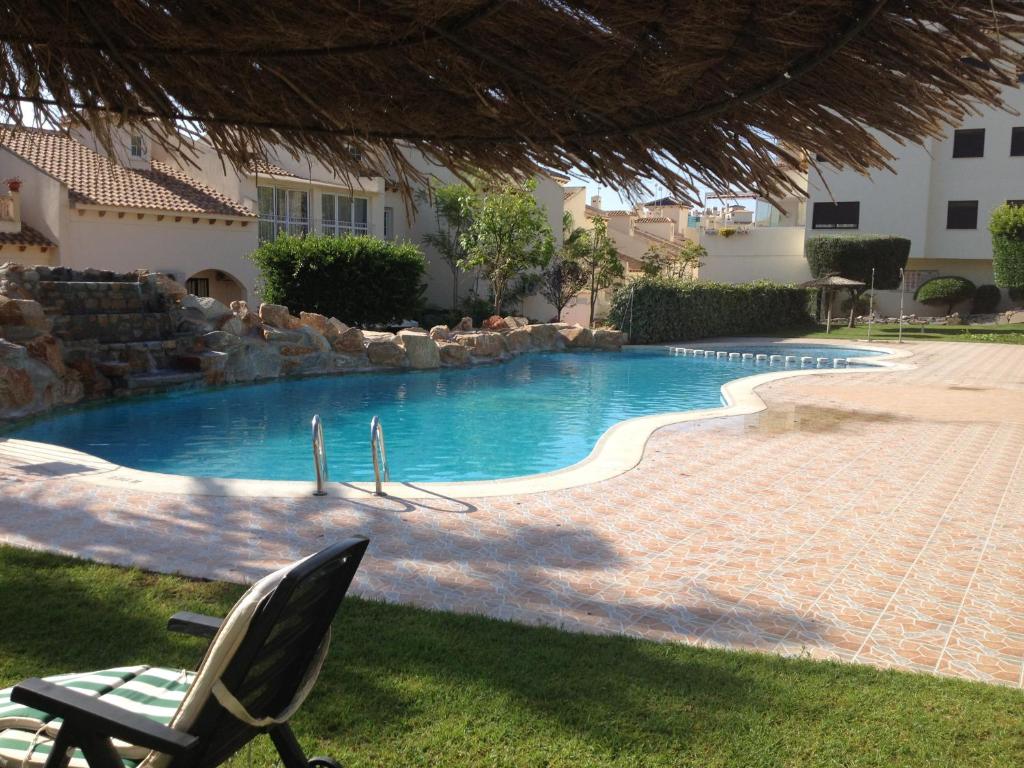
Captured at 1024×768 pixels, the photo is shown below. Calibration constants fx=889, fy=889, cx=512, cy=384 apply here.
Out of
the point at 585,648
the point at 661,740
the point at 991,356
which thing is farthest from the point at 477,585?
the point at 991,356

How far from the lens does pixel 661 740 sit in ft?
11.2

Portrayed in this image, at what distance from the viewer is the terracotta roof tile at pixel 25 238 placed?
76.8 feet

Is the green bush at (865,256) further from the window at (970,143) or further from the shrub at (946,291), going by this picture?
the window at (970,143)

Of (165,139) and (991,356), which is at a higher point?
(165,139)

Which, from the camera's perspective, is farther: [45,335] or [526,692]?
[45,335]

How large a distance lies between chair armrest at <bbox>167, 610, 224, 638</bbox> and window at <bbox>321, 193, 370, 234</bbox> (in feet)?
93.8

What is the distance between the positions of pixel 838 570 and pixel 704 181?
11.2 feet

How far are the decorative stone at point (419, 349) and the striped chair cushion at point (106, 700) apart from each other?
55.1 feet

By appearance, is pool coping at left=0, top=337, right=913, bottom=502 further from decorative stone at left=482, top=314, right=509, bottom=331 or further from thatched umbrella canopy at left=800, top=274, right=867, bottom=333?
thatched umbrella canopy at left=800, top=274, right=867, bottom=333

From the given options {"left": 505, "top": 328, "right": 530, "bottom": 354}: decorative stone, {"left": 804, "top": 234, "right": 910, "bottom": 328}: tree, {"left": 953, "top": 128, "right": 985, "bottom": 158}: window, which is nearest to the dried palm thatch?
{"left": 505, "top": 328, "right": 530, "bottom": 354}: decorative stone

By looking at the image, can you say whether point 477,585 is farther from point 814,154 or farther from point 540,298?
point 540,298

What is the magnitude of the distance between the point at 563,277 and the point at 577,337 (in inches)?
253

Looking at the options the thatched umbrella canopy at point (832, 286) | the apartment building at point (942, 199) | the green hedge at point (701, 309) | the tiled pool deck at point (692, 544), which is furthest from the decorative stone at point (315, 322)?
the apartment building at point (942, 199)

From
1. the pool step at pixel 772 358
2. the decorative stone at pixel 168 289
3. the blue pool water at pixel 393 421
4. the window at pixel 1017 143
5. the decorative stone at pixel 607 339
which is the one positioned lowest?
the blue pool water at pixel 393 421
